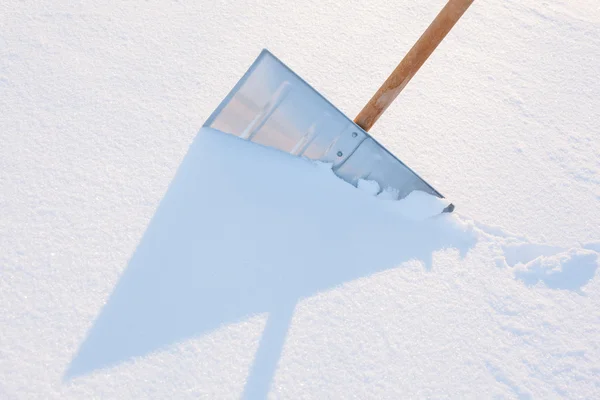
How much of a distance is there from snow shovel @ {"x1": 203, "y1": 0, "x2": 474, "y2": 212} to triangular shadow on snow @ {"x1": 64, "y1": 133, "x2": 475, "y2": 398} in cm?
6

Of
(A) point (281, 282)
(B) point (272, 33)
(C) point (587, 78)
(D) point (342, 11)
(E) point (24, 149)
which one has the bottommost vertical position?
(E) point (24, 149)

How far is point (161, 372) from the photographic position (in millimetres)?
1396

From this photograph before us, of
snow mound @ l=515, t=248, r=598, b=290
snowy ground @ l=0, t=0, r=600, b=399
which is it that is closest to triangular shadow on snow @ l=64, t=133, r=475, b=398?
snowy ground @ l=0, t=0, r=600, b=399

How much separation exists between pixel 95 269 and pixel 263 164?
0.65 meters

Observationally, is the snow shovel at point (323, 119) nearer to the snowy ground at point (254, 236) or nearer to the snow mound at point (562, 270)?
the snowy ground at point (254, 236)

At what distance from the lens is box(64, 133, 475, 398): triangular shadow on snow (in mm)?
1471

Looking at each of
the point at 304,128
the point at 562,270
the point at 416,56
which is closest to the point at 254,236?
the point at 304,128

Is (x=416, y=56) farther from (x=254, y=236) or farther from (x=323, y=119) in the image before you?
(x=254, y=236)

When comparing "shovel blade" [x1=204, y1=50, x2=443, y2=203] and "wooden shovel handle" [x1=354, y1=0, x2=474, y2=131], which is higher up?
"wooden shovel handle" [x1=354, y1=0, x2=474, y2=131]

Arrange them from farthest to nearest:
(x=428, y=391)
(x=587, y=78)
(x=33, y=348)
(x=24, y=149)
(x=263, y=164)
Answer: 1. (x=587, y=78)
2. (x=263, y=164)
3. (x=24, y=149)
4. (x=428, y=391)
5. (x=33, y=348)

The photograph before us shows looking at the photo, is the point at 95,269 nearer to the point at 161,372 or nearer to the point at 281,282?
the point at 161,372

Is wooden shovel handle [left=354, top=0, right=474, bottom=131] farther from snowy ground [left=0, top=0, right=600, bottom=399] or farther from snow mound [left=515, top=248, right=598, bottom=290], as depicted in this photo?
snow mound [left=515, top=248, right=598, bottom=290]

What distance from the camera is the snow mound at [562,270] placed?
72.6 inches

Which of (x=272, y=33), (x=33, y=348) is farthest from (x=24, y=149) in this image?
(x=272, y=33)
